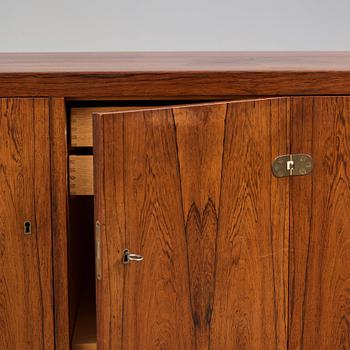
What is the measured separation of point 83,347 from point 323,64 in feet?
2.28

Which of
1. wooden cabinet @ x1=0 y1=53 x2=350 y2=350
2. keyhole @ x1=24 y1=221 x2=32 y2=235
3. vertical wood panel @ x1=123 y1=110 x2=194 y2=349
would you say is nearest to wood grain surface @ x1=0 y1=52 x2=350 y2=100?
wooden cabinet @ x1=0 y1=53 x2=350 y2=350

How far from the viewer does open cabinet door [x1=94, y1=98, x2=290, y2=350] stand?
1619mm

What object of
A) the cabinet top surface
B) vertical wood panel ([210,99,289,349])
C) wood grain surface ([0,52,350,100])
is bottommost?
vertical wood panel ([210,99,289,349])

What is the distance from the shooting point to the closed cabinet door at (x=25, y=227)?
1.72 meters

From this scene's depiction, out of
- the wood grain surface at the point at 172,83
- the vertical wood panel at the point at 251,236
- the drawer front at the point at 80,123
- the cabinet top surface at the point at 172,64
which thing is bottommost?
the vertical wood panel at the point at 251,236

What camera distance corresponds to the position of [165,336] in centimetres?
171

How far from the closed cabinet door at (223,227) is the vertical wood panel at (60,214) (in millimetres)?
143

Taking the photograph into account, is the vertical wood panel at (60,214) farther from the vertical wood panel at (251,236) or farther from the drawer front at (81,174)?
the vertical wood panel at (251,236)

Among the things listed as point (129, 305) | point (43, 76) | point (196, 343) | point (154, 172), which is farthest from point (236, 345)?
point (43, 76)

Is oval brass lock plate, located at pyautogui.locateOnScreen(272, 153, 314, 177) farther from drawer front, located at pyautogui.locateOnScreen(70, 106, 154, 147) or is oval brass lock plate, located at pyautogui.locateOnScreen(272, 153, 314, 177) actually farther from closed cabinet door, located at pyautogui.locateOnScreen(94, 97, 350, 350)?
drawer front, located at pyautogui.locateOnScreen(70, 106, 154, 147)

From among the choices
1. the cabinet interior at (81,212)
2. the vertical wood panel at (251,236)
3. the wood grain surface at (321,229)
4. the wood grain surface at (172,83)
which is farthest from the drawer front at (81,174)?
the wood grain surface at (321,229)

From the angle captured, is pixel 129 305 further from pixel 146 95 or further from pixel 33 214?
pixel 146 95

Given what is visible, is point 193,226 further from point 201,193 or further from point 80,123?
point 80,123

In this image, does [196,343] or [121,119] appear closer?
[121,119]
